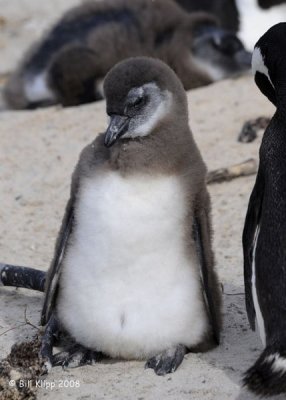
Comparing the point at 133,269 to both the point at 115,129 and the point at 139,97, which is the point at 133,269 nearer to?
the point at 115,129

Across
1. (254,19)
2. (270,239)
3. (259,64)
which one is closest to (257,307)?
(270,239)

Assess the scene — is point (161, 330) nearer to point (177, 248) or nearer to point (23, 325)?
point (177, 248)

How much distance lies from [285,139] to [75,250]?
841mm

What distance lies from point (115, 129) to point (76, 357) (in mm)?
823

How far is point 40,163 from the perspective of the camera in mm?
6125

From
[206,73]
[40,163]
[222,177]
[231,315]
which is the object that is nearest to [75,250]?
[231,315]

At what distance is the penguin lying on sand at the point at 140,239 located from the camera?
3596 mm

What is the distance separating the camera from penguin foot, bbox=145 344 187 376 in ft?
12.0

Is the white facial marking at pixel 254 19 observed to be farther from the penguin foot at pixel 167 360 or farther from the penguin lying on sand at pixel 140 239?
the penguin foot at pixel 167 360

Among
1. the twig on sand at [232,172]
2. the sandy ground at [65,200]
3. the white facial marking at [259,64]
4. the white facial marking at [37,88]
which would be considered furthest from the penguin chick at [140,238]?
the white facial marking at [37,88]

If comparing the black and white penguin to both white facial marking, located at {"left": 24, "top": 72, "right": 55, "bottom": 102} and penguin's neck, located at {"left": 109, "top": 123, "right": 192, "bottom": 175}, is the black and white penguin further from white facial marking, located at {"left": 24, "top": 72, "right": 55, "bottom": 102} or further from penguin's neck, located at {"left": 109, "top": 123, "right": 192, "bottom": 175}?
penguin's neck, located at {"left": 109, "top": 123, "right": 192, "bottom": 175}

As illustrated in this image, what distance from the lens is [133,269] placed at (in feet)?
11.8

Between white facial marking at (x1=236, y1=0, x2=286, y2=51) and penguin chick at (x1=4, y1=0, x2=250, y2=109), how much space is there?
2.01 ft

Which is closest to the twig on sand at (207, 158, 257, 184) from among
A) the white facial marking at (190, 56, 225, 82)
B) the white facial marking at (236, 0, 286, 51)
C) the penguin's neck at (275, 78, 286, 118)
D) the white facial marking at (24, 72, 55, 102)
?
the penguin's neck at (275, 78, 286, 118)
